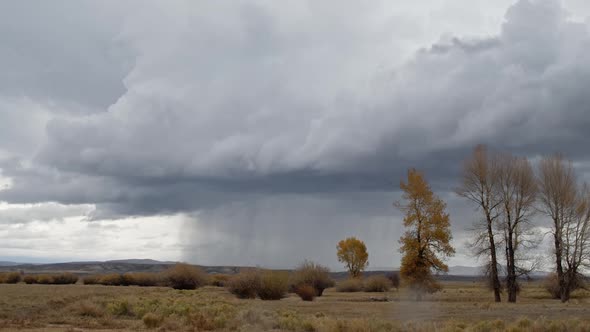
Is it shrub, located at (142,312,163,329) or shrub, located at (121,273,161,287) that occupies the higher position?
shrub, located at (121,273,161,287)

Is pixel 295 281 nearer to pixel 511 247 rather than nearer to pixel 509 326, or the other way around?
pixel 511 247

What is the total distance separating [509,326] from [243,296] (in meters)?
36.1

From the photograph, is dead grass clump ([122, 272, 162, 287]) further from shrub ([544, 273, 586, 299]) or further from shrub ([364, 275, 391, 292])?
shrub ([544, 273, 586, 299])

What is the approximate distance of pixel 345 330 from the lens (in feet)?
72.2

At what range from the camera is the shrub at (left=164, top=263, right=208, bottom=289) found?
2876 inches

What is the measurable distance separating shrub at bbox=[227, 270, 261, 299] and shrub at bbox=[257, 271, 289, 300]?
1.57ft

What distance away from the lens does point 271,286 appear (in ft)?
177

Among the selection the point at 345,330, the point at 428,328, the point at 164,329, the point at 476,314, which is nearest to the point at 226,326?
the point at 164,329

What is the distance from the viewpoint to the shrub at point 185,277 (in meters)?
73.1

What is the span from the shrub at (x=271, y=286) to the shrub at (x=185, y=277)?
20.9 meters

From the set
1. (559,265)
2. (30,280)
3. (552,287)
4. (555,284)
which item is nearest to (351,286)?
(552,287)

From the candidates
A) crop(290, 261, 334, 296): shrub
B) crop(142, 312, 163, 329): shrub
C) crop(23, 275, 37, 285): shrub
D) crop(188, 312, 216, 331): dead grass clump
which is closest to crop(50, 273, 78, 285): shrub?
crop(23, 275, 37, 285): shrub

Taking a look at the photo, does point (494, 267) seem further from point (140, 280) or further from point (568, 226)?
point (140, 280)

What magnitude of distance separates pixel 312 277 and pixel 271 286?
13040mm
